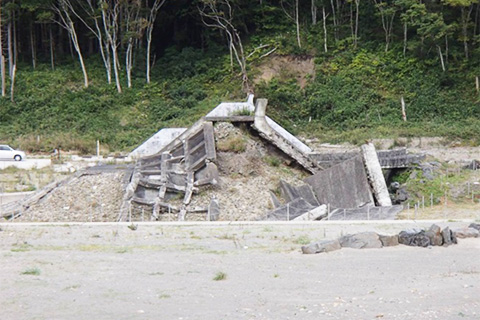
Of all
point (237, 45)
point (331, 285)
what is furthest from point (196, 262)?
point (237, 45)

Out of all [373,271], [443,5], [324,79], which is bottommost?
[373,271]

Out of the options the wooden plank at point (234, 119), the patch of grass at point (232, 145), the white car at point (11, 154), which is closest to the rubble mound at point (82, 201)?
the patch of grass at point (232, 145)

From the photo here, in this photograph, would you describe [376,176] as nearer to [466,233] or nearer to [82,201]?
[466,233]

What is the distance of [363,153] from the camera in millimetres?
24891

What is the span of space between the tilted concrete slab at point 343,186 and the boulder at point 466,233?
250 inches

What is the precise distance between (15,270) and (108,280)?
Answer: 217 centimetres

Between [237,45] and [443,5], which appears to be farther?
[237,45]

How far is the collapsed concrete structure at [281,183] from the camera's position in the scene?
899 inches

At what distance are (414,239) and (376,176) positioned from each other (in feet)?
26.9

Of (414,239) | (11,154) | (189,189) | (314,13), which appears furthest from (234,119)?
(314,13)

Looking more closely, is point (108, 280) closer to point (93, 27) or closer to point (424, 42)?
point (424, 42)

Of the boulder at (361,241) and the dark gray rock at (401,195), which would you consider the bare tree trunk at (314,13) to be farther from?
the boulder at (361,241)

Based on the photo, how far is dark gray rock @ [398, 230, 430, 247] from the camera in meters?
16.3

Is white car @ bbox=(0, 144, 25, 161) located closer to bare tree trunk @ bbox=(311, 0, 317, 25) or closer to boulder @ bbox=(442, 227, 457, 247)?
bare tree trunk @ bbox=(311, 0, 317, 25)
